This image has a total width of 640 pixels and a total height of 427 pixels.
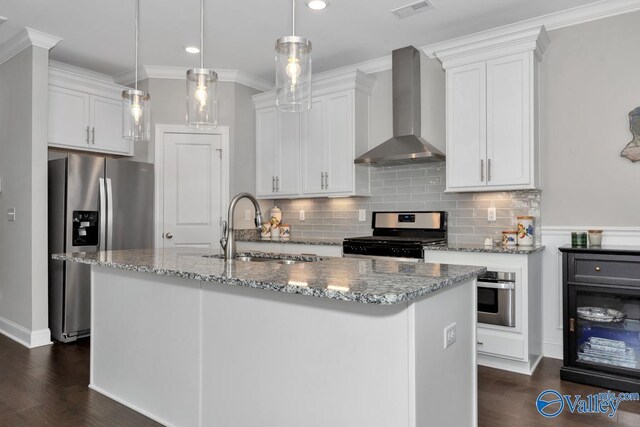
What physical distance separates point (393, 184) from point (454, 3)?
1.71m

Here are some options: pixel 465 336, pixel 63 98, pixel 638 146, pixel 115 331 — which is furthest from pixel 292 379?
pixel 63 98

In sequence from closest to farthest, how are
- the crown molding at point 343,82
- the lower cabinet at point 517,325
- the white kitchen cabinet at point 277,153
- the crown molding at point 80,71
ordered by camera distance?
the lower cabinet at point 517,325 < the crown molding at point 343,82 < the crown molding at point 80,71 < the white kitchen cabinet at point 277,153

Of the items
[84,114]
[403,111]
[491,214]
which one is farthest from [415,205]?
[84,114]

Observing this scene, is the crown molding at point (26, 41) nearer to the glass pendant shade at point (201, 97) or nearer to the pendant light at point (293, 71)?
the glass pendant shade at point (201, 97)

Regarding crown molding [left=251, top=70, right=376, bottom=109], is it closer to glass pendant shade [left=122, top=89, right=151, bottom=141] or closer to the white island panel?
glass pendant shade [left=122, top=89, right=151, bottom=141]

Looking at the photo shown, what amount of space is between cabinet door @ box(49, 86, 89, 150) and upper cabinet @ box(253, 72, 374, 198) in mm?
1772

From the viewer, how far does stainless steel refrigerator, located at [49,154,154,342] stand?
152 inches

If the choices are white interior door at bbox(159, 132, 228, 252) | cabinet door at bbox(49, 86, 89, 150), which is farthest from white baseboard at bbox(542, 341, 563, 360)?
cabinet door at bbox(49, 86, 89, 150)

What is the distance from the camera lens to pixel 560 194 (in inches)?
137

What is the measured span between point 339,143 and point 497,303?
6.98 ft

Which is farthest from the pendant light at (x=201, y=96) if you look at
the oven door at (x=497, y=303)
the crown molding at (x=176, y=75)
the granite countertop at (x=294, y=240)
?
the crown molding at (x=176, y=75)

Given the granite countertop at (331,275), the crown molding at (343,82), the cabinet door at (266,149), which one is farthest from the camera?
the cabinet door at (266,149)

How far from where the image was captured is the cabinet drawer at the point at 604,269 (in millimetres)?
2758

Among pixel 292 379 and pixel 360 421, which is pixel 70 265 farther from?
pixel 360 421
